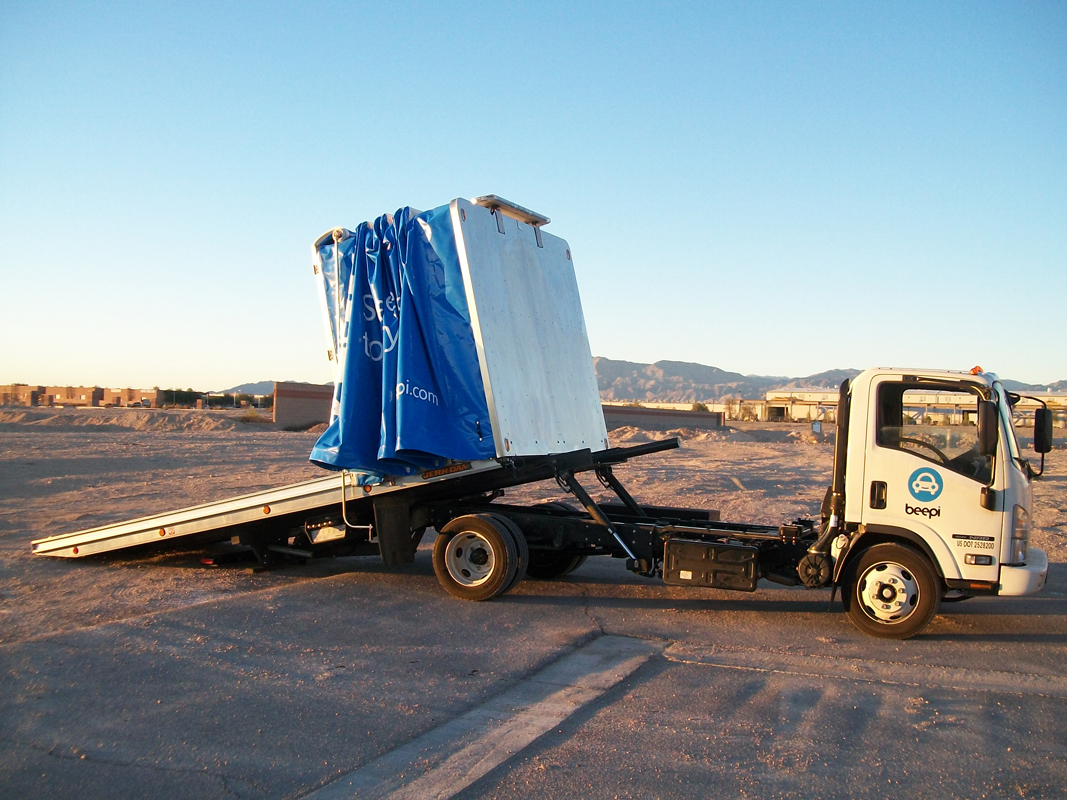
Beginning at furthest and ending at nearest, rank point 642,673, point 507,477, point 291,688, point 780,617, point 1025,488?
1. point 507,477
2. point 780,617
3. point 1025,488
4. point 642,673
5. point 291,688

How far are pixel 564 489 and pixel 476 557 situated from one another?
1.22m

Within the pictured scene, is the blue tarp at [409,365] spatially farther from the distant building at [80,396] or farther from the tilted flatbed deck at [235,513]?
the distant building at [80,396]

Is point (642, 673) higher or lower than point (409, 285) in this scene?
lower

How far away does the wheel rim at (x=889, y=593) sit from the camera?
7.22 meters

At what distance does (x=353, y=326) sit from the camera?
863 cm

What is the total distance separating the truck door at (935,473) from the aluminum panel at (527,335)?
11.0ft

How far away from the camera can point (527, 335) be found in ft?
29.7

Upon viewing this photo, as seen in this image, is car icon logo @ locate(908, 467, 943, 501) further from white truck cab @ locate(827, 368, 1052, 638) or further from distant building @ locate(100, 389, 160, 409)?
distant building @ locate(100, 389, 160, 409)

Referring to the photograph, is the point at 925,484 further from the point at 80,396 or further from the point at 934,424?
the point at 80,396

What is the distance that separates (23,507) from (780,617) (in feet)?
44.2

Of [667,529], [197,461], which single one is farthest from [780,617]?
[197,461]

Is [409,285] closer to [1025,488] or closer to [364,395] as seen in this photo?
[364,395]

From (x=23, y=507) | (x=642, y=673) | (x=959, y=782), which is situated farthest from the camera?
(x=23, y=507)

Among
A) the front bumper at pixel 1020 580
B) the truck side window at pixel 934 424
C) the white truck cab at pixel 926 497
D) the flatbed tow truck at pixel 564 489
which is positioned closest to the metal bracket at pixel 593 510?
the flatbed tow truck at pixel 564 489
